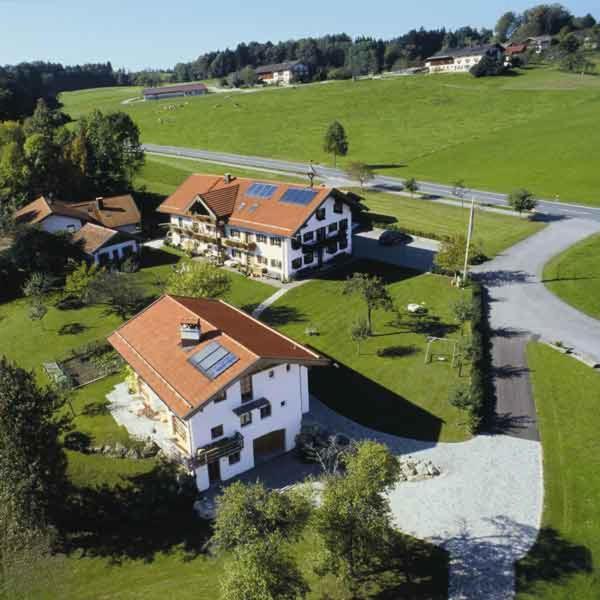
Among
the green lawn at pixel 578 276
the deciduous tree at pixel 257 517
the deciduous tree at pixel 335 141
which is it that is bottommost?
the green lawn at pixel 578 276

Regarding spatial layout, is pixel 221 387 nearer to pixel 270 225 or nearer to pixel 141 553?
pixel 141 553

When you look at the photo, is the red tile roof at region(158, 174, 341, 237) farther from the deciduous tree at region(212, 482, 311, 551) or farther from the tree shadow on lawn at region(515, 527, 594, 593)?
the tree shadow on lawn at region(515, 527, 594, 593)

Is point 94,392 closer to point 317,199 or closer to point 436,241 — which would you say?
point 317,199

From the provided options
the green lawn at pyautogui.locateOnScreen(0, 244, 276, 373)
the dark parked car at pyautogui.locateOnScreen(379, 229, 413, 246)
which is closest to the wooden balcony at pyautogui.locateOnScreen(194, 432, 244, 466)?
the green lawn at pyautogui.locateOnScreen(0, 244, 276, 373)

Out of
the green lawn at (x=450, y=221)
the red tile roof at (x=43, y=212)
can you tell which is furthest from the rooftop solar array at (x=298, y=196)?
the red tile roof at (x=43, y=212)

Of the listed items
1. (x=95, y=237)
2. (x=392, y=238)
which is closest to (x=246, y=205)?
(x=392, y=238)

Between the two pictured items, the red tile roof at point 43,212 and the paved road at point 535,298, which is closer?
the paved road at point 535,298

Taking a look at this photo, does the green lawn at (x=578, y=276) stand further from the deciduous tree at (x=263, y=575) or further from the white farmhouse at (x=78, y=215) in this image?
the white farmhouse at (x=78, y=215)
